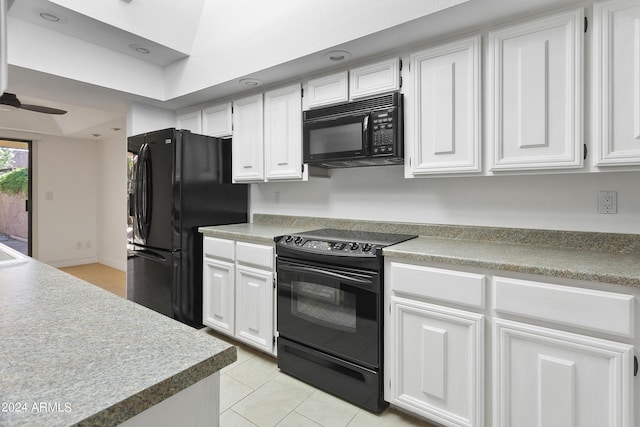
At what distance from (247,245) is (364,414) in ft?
4.37

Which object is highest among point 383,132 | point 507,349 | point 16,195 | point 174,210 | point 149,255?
point 383,132

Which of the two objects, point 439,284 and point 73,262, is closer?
point 439,284

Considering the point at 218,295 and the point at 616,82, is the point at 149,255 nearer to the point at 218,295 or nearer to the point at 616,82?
the point at 218,295

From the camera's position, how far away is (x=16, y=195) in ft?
18.5

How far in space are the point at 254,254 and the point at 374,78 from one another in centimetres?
147

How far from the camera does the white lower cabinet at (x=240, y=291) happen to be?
2.39 m

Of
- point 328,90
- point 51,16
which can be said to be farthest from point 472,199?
point 51,16

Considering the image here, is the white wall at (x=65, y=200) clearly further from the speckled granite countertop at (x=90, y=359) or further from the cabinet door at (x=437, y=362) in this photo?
the cabinet door at (x=437, y=362)

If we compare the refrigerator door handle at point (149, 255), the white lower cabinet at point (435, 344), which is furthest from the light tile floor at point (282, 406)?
the refrigerator door handle at point (149, 255)

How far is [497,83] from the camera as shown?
1814 mm

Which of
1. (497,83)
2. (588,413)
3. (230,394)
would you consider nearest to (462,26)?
(497,83)

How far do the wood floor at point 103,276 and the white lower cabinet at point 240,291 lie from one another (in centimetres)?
222

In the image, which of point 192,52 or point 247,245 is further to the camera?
point 192,52

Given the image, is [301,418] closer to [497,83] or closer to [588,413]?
[588,413]
